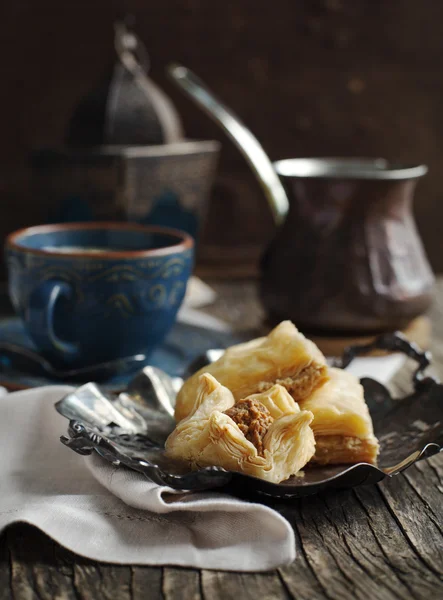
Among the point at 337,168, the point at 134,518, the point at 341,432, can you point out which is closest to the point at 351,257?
the point at 337,168

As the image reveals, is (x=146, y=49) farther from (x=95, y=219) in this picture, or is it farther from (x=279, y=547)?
(x=279, y=547)

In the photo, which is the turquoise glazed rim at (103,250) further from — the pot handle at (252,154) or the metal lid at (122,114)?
the metal lid at (122,114)

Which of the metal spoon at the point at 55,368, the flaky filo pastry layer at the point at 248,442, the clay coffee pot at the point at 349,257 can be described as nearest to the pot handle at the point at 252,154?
the clay coffee pot at the point at 349,257

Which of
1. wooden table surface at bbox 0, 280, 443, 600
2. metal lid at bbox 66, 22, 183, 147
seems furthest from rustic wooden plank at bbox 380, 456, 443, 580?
metal lid at bbox 66, 22, 183, 147

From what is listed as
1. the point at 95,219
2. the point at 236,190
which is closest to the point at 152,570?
the point at 95,219

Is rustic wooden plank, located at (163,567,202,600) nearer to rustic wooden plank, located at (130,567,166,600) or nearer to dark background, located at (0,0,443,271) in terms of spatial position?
rustic wooden plank, located at (130,567,166,600)
